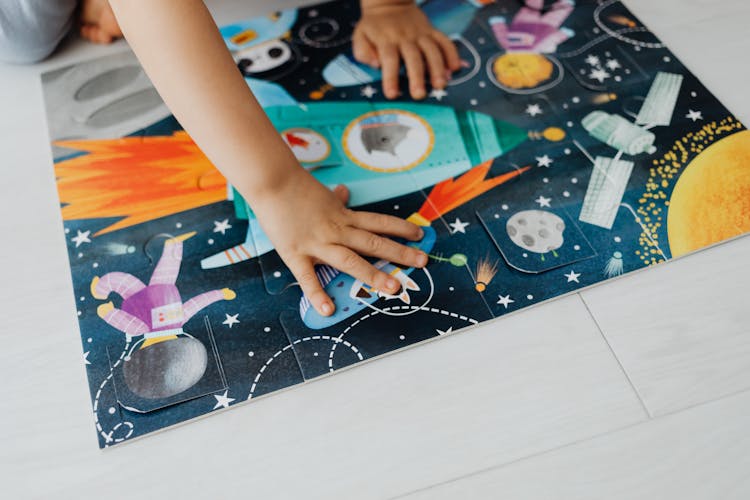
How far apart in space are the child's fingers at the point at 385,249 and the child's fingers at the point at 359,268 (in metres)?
0.01

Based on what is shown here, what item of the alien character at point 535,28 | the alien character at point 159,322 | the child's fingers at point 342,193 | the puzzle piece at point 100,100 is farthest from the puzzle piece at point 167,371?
the alien character at point 535,28

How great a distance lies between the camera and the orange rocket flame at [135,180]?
0.84m

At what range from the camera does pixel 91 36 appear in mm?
1022

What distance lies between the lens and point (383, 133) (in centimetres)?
89

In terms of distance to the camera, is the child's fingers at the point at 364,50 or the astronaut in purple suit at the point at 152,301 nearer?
the astronaut in purple suit at the point at 152,301

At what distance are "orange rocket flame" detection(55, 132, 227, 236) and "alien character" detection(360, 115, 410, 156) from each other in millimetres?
191

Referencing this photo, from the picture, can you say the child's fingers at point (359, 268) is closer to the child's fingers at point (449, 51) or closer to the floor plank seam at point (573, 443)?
the floor plank seam at point (573, 443)

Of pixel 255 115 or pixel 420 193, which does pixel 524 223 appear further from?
pixel 255 115

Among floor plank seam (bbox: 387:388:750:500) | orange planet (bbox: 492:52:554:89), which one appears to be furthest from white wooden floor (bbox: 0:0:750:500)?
orange planet (bbox: 492:52:554:89)

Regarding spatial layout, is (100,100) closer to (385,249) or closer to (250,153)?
(250,153)

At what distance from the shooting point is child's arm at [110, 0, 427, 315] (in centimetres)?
70

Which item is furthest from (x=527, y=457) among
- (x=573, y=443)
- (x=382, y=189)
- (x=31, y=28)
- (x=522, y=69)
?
(x=31, y=28)

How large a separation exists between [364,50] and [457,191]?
28cm

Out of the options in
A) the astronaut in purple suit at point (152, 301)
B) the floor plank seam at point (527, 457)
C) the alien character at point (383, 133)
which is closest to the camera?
the floor plank seam at point (527, 457)
